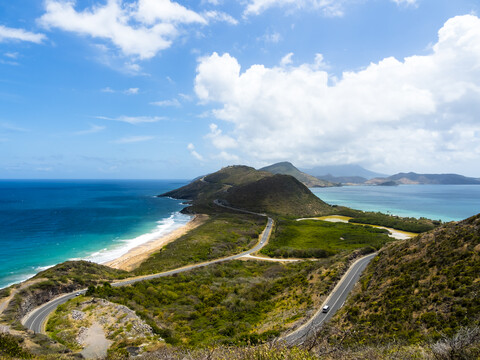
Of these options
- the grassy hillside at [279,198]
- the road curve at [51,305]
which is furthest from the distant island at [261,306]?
the grassy hillside at [279,198]

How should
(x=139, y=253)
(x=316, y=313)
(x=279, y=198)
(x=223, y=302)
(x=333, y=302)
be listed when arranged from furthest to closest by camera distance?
(x=279, y=198) < (x=139, y=253) < (x=223, y=302) < (x=333, y=302) < (x=316, y=313)

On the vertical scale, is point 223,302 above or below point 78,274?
below

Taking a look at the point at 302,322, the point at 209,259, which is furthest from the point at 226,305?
the point at 209,259

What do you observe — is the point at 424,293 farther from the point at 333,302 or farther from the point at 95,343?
the point at 95,343

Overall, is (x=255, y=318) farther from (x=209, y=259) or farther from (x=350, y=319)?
(x=209, y=259)

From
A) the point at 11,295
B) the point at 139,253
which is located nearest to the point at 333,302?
the point at 11,295

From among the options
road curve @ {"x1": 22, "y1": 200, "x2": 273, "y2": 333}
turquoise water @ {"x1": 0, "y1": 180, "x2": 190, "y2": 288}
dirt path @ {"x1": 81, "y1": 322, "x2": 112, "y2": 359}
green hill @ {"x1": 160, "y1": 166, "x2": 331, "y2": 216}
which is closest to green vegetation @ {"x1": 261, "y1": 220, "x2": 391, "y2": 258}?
road curve @ {"x1": 22, "y1": 200, "x2": 273, "y2": 333}

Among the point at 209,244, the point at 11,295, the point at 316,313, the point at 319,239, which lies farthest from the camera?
the point at 319,239
